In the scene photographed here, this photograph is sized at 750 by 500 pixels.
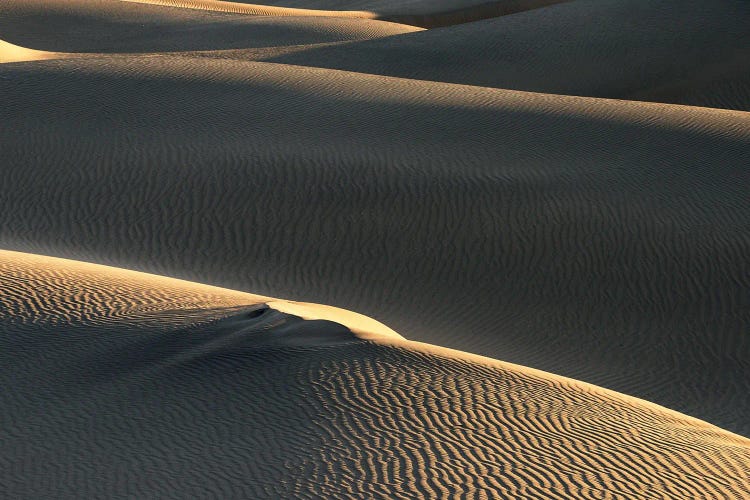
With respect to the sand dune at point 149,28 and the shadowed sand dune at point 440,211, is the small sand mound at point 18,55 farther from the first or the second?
the shadowed sand dune at point 440,211

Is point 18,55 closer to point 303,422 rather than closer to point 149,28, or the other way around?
point 149,28

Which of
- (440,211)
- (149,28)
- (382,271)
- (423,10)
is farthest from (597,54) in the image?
(423,10)

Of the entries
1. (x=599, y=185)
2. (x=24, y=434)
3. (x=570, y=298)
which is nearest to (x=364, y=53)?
(x=599, y=185)

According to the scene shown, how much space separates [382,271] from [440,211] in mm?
706

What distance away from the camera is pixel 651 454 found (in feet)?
11.4

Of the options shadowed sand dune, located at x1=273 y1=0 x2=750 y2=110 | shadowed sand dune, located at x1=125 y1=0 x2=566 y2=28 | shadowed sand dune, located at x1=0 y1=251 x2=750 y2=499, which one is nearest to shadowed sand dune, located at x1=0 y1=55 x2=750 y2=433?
shadowed sand dune, located at x1=0 y1=251 x2=750 y2=499

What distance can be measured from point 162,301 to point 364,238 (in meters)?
2.12

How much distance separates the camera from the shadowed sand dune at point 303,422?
10.5 ft

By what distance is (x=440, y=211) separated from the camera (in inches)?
285

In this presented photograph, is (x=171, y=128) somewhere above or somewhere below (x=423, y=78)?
below

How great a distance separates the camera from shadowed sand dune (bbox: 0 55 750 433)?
6.34 meters

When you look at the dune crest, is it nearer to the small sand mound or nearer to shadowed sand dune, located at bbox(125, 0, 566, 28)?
shadowed sand dune, located at bbox(125, 0, 566, 28)

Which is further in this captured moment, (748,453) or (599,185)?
(599,185)

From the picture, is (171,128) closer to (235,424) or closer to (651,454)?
(235,424)
